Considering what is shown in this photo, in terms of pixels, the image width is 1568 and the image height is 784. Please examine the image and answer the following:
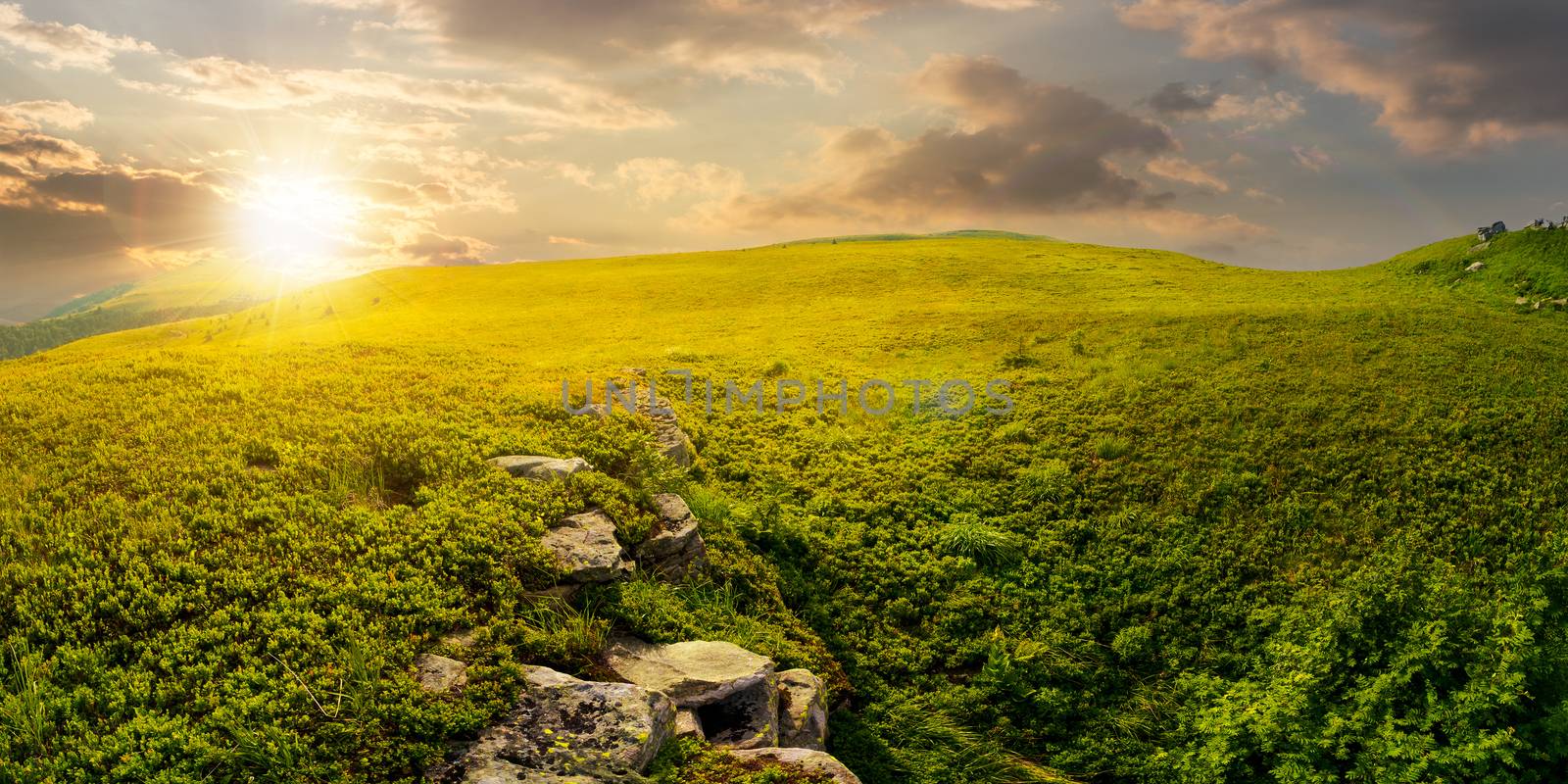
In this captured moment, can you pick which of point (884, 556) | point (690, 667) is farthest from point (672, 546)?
point (884, 556)

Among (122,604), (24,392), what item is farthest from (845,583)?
(24,392)

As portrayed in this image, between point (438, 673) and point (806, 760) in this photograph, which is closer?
point (806, 760)

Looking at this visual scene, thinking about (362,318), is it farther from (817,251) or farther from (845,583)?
(845,583)

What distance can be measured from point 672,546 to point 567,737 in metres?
4.95

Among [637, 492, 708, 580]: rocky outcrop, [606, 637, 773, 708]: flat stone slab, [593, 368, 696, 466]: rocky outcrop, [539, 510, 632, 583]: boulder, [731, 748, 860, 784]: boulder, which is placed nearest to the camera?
[731, 748, 860, 784]: boulder

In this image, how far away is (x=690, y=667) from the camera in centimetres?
1042

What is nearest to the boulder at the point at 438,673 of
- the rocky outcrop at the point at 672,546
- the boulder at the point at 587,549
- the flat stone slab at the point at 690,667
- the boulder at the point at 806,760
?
the flat stone slab at the point at 690,667

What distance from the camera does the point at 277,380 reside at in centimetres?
1892

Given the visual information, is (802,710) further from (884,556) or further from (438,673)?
(884,556)

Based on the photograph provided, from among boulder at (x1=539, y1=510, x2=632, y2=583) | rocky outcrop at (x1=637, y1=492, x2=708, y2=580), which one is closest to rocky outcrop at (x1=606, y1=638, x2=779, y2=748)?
boulder at (x1=539, y1=510, x2=632, y2=583)

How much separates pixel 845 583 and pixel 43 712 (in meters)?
12.1

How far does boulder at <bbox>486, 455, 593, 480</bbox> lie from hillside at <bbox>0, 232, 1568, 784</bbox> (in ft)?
1.93

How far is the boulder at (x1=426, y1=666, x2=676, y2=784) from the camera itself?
26.9ft

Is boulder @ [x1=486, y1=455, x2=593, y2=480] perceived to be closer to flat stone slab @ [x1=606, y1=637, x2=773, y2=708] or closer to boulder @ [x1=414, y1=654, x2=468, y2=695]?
flat stone slab @ [x1=606, y1=637, x2=773, y2=708]
